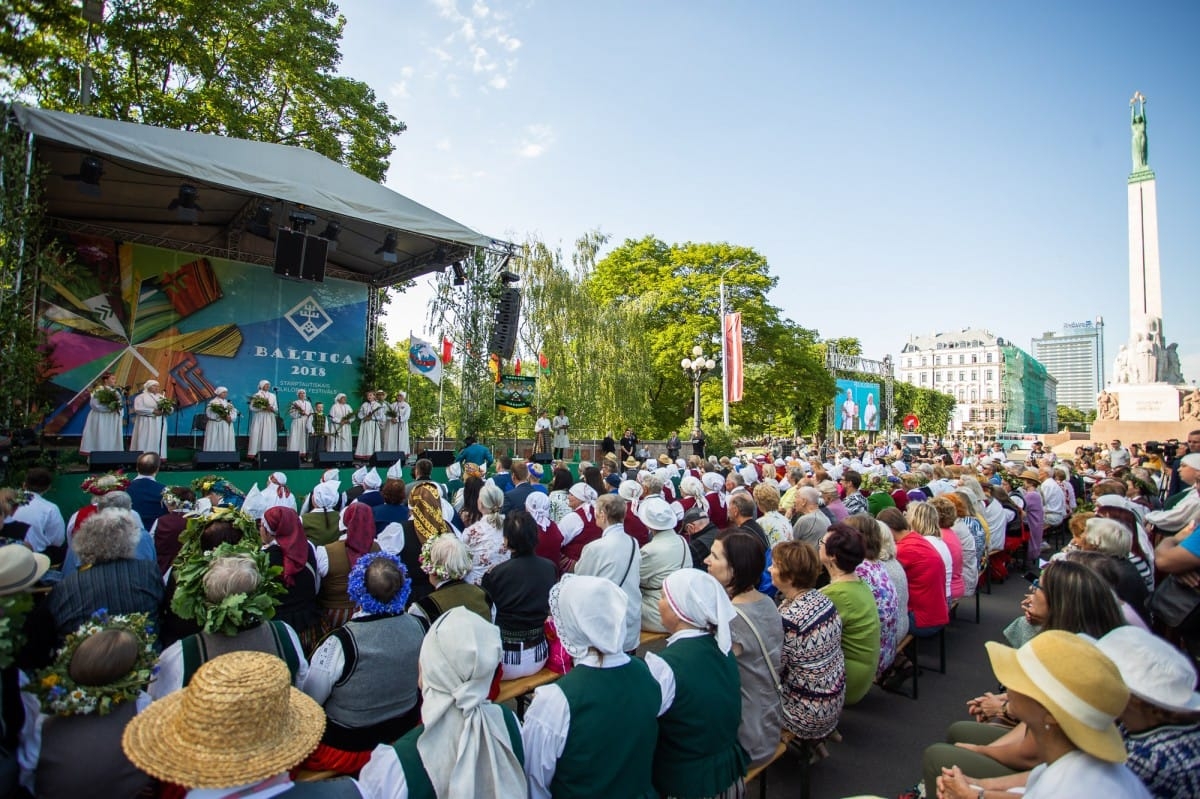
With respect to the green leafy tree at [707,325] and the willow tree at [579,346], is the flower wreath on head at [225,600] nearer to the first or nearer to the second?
the willow tree at [579,346]

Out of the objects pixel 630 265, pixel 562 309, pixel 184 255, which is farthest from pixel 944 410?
pixel 184 255

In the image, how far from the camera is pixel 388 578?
2.55 metres

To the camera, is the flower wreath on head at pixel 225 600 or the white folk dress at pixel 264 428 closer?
the flower wreath on head at pixel 225 600

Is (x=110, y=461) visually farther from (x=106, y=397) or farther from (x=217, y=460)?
(x=106, y=397)

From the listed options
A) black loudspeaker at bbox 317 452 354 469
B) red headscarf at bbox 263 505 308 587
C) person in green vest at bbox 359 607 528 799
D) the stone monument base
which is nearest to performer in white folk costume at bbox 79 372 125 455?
black loudspeaker at bbox 317 452 354 469

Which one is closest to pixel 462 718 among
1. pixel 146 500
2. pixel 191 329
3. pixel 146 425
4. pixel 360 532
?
pixel 360 532

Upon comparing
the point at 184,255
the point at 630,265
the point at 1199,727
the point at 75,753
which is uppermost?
the point at 630,265

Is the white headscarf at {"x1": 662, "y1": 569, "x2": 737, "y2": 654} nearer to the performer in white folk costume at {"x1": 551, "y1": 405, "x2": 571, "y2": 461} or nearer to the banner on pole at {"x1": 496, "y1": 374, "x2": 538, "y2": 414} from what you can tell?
the banner on pole at {"x1": 496, "y1": 374, "x2": 538, "y2": 414}

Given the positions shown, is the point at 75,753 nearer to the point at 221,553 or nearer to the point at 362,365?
the point at 221,553

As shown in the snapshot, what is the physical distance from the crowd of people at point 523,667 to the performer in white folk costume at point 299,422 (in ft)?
28.6

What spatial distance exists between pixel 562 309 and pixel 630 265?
33.1 feet

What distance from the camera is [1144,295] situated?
1169 inches

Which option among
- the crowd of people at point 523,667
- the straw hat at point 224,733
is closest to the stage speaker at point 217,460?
the crowd of people at point 523,667

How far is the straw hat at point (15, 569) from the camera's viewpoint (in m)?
2.35
